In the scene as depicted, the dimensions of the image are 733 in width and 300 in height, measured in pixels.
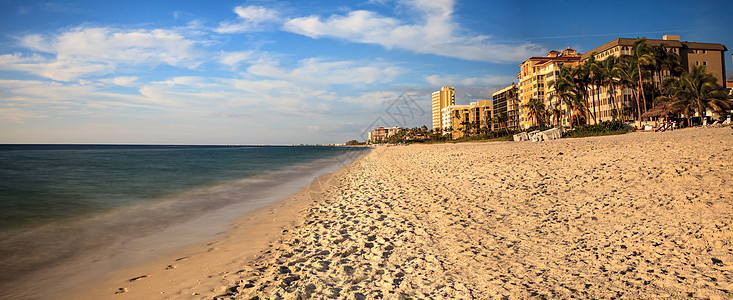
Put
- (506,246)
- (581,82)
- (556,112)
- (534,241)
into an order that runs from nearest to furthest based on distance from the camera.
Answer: (506,246), (534,241), (581,82), (556,112)

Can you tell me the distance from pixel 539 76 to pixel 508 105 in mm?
26278

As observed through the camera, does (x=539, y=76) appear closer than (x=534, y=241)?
No

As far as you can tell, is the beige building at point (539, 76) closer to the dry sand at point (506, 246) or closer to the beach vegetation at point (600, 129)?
the beach vegetation at point (600, 129)

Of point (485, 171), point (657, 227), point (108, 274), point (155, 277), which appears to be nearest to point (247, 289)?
point (155, 277)

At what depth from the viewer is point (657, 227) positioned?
238 inches

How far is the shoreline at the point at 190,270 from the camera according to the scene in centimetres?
520

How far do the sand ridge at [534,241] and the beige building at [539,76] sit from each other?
3082 inches

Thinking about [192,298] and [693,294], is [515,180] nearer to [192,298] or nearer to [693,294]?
[693,294]

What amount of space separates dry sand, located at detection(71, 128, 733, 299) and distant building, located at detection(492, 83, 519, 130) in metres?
99.0

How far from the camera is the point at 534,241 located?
20.1 ft

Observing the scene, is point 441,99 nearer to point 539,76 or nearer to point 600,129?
point 539,76

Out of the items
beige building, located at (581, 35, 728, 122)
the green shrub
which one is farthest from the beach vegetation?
beige building, located at (581, 35, 728, 122)

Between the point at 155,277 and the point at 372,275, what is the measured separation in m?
3.80

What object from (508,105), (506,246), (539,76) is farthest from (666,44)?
(506,246)
